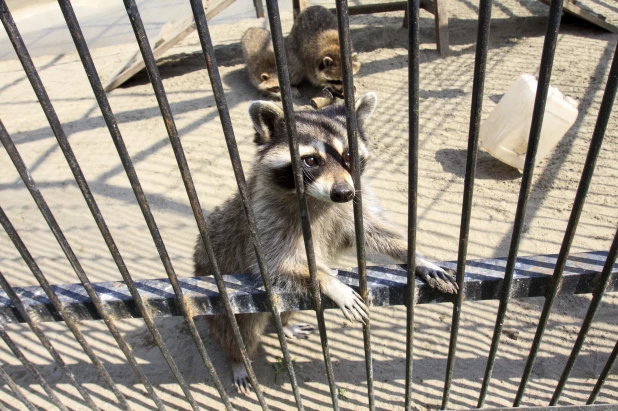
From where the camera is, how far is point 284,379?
275cm

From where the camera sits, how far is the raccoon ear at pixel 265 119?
2.04 metres

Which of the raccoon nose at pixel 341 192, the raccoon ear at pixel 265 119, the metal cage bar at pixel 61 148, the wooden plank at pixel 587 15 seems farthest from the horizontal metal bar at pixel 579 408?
the wooden plank at pixel 587 15

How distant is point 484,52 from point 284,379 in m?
2.21

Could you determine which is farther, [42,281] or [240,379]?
[240,379]

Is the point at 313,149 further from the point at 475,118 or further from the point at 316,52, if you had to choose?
the point at 316,52

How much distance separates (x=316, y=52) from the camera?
6.30 metres

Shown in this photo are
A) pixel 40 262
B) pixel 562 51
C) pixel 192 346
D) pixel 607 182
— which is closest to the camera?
pixel 192 346

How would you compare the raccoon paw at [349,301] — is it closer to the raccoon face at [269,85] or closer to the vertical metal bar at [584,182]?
the vertical metal bar at [584,182]

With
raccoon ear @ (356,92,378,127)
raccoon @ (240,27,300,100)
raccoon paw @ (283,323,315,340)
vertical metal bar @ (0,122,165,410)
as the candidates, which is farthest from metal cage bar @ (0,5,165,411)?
raccoon @ (240,27,300,100)

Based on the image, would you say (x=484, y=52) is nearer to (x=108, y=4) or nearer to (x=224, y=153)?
(x=224, y=153)

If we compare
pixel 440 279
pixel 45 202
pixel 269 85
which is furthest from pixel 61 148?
pixel 269 85

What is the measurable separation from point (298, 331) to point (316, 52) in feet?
14.4

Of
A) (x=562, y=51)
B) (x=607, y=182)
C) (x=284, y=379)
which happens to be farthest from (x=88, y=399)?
(x=562, y=51)

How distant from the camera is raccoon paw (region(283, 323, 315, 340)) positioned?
2.96 meters
